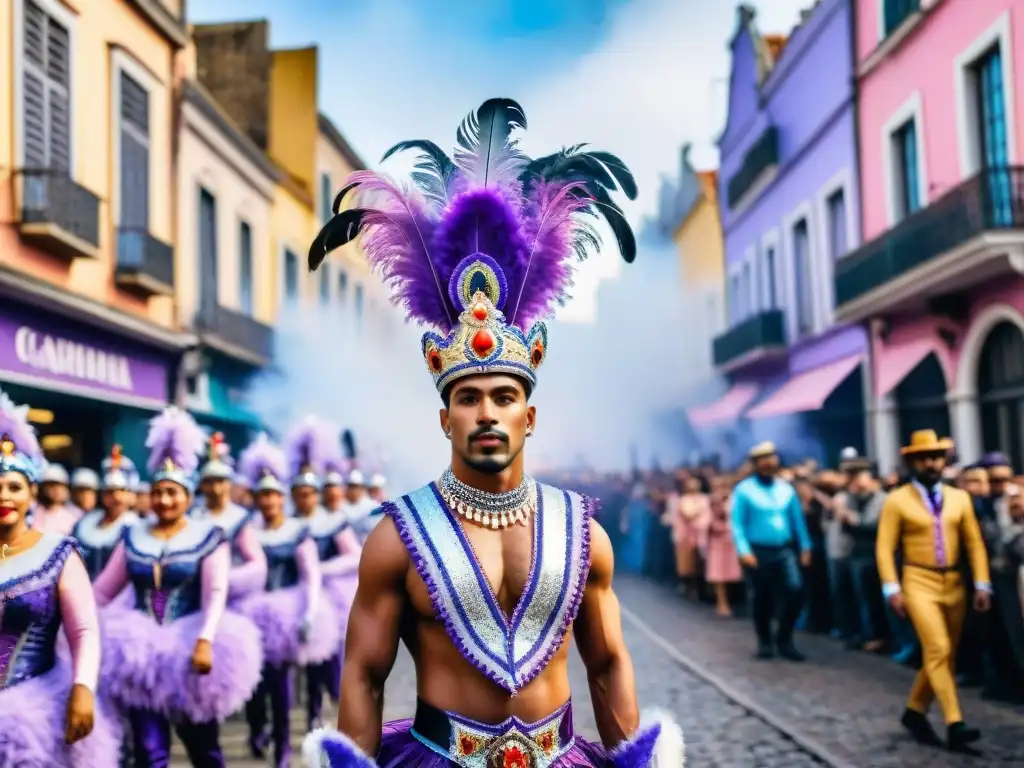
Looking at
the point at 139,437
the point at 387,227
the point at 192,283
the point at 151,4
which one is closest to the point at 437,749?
the point at 387,227

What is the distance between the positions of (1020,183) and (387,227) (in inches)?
477

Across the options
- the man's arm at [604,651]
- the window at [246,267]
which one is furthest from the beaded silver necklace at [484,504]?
the window at [246,267]

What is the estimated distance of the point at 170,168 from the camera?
18.7 meters

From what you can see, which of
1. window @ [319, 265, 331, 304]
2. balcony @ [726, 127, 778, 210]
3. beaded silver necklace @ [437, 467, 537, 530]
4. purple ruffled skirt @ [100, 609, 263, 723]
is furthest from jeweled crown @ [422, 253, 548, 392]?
window @ [319, 265, 331, 304]

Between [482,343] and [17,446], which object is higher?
[482,343]

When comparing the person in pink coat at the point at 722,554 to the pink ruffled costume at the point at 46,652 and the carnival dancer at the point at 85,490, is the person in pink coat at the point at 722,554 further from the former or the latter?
the pink ruffled costume at the point at 46,652

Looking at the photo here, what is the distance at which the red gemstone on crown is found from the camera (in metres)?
3.46

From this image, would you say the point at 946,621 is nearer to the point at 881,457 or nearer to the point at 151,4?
the point at 881,457

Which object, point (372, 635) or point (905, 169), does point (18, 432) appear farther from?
point (905, 169)

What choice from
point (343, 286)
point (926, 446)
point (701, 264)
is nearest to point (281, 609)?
point (926, 446)

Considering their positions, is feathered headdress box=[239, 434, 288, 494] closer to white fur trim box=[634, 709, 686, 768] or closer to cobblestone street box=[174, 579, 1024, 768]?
cobblestone street box=[174, 579, 1024, 768]

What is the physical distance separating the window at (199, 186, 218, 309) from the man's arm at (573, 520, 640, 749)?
1740 centimetres

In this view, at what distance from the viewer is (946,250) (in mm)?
15188

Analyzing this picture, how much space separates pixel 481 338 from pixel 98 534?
6805 millimetres
